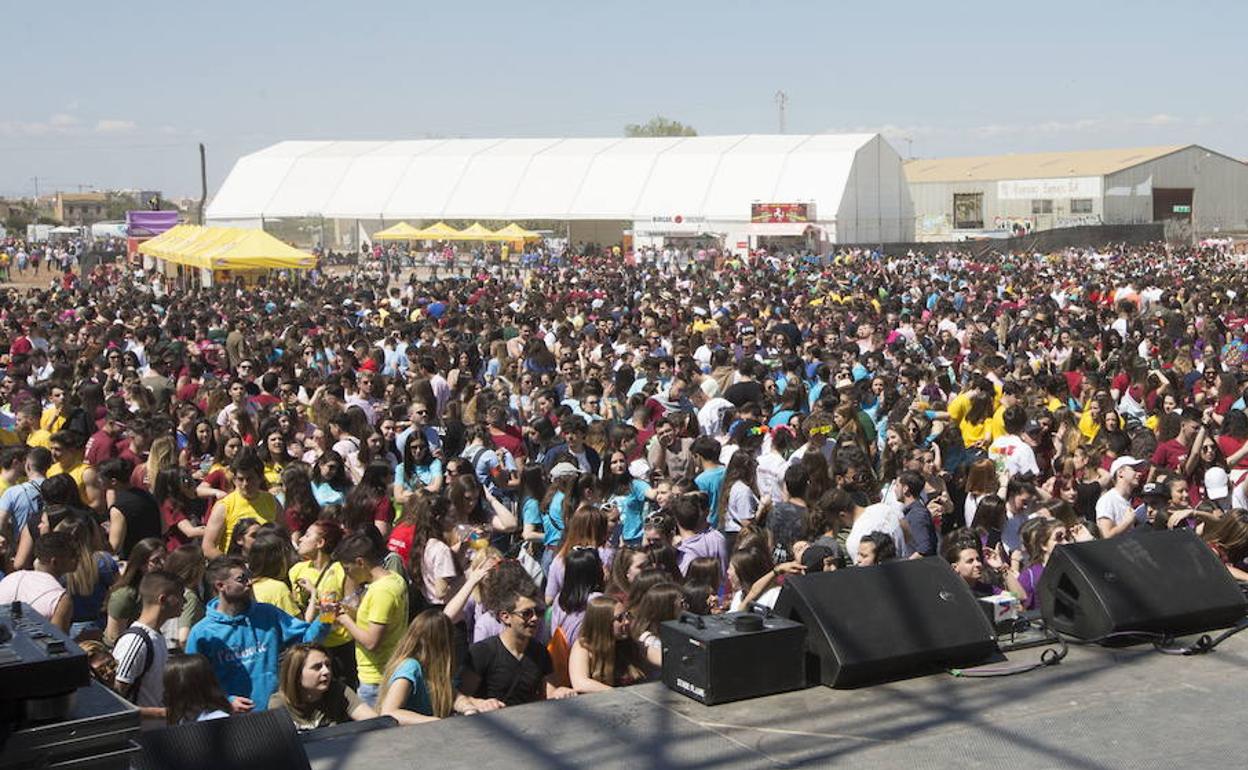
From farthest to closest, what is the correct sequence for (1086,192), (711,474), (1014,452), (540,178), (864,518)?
(1086,192) → (540,178) → (1014,452) → (711,474) → (864,518)

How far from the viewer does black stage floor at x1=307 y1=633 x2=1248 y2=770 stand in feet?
15.0

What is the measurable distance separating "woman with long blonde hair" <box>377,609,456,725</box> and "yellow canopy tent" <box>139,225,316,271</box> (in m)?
24.2

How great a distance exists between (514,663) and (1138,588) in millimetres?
2509

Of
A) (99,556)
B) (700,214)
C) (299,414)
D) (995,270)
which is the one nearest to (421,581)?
(99,556)

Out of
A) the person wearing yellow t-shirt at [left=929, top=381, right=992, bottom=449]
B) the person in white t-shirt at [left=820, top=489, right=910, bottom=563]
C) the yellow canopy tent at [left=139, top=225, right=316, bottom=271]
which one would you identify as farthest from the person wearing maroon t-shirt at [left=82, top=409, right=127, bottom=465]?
the yellow canopy tent at [left=139, top=225, right=316, bottom=271]

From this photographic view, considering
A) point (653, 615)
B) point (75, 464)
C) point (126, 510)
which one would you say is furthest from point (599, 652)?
point (75, 464)

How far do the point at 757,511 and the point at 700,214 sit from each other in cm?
4840

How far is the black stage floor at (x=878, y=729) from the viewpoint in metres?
4.57

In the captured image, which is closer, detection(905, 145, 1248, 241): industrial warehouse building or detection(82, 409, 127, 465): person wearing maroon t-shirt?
detection(82, 409, 127, 465): person wearing maroon t-shirt

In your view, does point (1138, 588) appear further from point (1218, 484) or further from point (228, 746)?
point (228, 746)

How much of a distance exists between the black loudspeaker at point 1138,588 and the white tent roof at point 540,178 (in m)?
49.2

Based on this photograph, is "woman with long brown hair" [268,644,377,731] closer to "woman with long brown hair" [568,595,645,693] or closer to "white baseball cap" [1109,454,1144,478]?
"woman with long brown hair" [568,595,645,693]

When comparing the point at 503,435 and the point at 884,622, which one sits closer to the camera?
the point at 884,622

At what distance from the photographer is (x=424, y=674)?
208 inches
